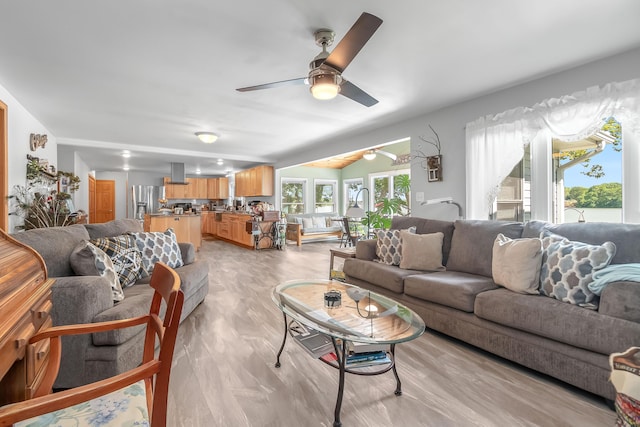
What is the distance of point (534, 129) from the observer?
3.05 m

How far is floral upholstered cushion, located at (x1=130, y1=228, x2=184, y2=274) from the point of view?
2770 mm

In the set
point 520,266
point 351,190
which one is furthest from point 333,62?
point 351,190

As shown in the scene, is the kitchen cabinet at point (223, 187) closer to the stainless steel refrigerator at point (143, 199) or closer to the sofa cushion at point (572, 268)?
the stainless steel refrigerator at point (143, 199)

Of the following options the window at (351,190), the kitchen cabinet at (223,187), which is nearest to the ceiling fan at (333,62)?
the window at (351,190)

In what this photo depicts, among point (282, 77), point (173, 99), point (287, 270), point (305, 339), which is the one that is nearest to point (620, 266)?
point (305, 339)

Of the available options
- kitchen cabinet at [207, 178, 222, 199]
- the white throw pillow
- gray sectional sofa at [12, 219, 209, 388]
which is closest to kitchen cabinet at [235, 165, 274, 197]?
the white throw pillow

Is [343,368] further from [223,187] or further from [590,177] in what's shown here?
[223,187]

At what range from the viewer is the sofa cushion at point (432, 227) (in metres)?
3.21

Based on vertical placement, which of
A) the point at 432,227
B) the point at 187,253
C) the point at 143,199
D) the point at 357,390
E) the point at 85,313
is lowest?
the point at 357,390

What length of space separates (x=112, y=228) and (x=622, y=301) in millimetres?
3821

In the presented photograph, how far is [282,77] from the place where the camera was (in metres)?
2.96

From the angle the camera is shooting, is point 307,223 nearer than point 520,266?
No

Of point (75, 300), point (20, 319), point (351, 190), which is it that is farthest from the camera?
point (351, 190)

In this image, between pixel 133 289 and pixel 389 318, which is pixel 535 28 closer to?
pixel 389 318
